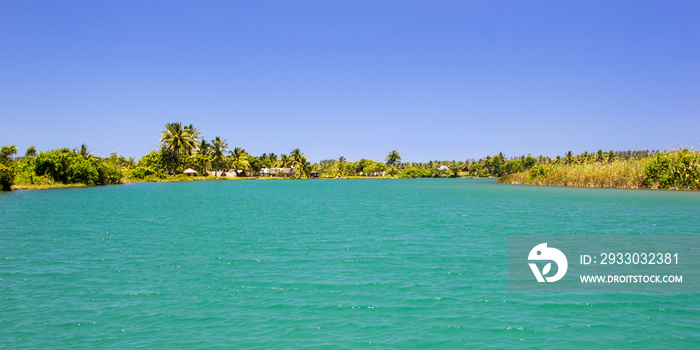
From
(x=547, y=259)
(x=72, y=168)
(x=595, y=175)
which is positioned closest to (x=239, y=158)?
(x=72, y=168)

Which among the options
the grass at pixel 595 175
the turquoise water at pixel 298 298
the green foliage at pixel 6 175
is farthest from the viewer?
the grass at pixel 595 175

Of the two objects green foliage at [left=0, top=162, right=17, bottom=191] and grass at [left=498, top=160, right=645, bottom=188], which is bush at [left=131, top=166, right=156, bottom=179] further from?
grass at [left=498, top=160, right=645, bottom=188]

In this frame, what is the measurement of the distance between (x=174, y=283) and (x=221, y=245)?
25.2ft

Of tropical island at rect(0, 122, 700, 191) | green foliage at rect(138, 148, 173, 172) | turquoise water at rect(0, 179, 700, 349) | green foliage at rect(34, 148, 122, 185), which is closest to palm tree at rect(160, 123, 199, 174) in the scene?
tropical island at rect(0, 122, 700, 191)

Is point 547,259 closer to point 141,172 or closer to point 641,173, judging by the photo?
point 641,173

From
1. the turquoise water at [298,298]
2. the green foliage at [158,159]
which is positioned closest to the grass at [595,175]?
the turquoise water at [298,298]

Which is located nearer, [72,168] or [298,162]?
[72,168]

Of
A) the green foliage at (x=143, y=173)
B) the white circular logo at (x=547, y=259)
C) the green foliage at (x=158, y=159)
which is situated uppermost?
the green foliage at (x=158, y=159)

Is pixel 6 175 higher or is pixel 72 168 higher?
pixel 72 168

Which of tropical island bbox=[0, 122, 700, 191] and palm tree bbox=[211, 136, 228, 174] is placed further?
palm tree bbox=[211, 136, 228, 174]

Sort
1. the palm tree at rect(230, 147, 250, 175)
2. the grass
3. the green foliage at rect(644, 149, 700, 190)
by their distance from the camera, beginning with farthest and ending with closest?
the palm tree at rect(230, 147, 250, 175) → the grass → the green foliage at rect(644, 149, 700, 190)

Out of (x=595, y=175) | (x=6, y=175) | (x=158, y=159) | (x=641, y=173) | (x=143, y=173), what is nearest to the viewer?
(x=6, y=175)

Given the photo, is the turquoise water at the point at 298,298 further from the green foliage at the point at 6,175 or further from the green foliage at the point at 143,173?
the green foliage at the point at 143,173

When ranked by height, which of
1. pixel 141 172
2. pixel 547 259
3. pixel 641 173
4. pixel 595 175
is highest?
pixel 141 172
